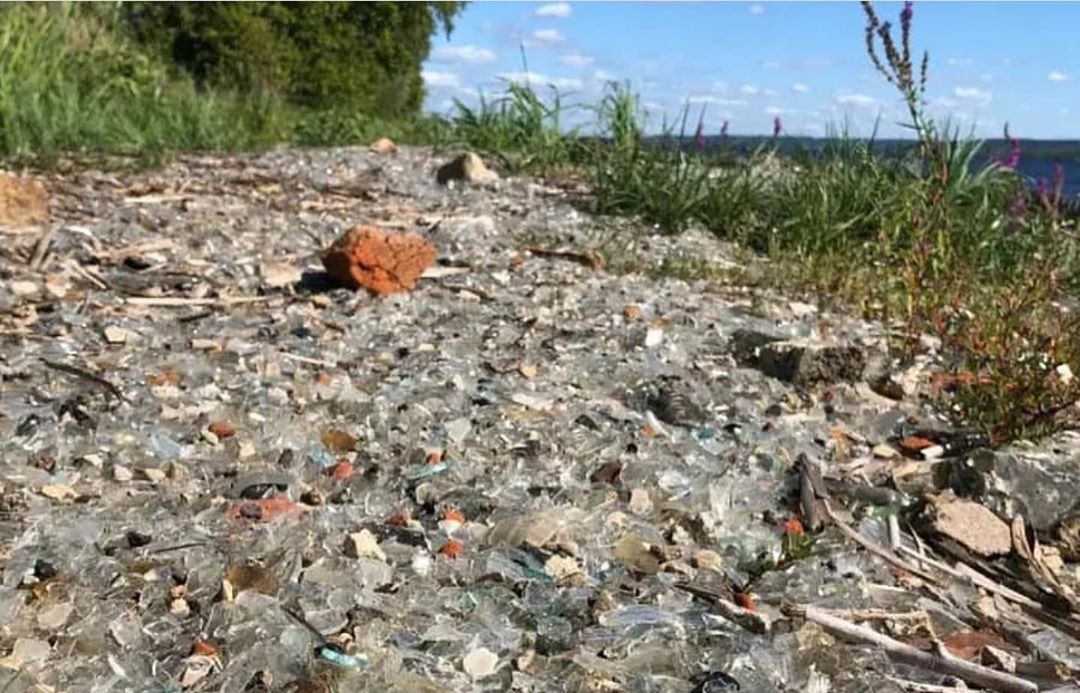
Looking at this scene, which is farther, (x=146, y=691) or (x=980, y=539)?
(x=980, y=539)

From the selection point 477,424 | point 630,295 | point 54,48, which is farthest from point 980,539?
point 54,48

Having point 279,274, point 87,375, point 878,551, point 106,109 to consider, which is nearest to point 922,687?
point 878,551

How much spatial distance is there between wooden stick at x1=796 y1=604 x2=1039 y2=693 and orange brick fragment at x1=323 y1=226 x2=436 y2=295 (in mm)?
2097

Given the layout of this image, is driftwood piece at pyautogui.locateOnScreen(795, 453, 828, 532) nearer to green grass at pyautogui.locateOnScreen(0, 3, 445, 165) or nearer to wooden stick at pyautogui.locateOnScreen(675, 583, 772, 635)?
wooden stick at pyautogui.locateOnScreen(675, 583, 772, 635)

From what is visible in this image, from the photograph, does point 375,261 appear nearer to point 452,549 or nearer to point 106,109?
point 452,549

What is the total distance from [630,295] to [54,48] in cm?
551

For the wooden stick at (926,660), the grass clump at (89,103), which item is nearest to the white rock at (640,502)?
the wooden stick at (926,660)

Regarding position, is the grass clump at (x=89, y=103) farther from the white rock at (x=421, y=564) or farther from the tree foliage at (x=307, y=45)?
the white rock at (x=421, y=564)

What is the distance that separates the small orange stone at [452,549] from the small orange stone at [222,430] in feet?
2.07

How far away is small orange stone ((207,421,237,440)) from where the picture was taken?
241 cm

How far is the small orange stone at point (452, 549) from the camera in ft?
6.43

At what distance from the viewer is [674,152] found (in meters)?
5.93

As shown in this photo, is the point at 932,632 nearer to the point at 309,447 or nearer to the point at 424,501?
the point at 424,501

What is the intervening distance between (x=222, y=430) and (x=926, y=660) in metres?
1.38
